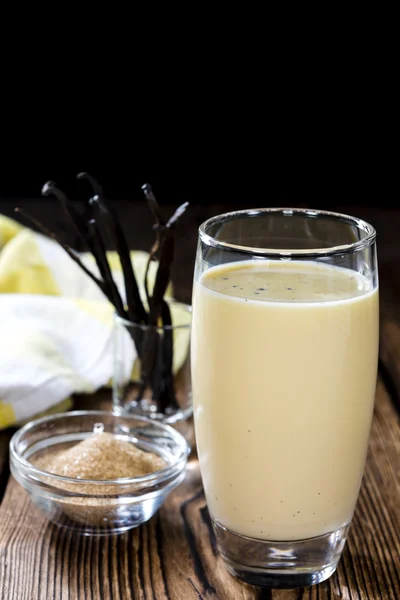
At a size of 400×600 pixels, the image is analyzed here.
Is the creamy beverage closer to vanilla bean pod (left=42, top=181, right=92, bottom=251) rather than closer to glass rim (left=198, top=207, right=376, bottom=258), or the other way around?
glass rim (left=198, top=207, right=376, bottom=258)

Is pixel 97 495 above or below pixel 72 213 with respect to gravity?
below

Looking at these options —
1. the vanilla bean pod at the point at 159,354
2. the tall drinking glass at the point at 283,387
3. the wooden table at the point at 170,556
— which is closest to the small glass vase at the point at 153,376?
the vanilla bean pod at the point at 159,354

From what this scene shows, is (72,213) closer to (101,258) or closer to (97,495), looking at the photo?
(101,258)

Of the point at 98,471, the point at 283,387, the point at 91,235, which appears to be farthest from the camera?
the point at 91,235

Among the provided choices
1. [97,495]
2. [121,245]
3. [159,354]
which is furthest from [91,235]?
[97,495]

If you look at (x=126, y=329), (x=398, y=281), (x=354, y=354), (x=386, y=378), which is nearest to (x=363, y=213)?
(x=398, y=281)

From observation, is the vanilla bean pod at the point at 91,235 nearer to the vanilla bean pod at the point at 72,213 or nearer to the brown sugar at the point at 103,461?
the vanilla bean pod at the point at 72,213

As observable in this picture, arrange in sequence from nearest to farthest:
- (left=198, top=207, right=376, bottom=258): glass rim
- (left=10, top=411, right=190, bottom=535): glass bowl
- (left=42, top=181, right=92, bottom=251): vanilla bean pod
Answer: (left=198, top=207, right=376, bottom=258): glass rim → (left=10, top=411, right=190, bottom=535): glass bowl → (left=42, top=181, right=92, bottom=251): vanilla bean pod

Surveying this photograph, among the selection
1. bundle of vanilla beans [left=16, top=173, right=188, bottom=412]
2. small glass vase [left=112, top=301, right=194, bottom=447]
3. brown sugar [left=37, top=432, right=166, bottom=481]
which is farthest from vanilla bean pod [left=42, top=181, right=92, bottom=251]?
brown sugar [left=37, top=432, right=166, bottom=481]
